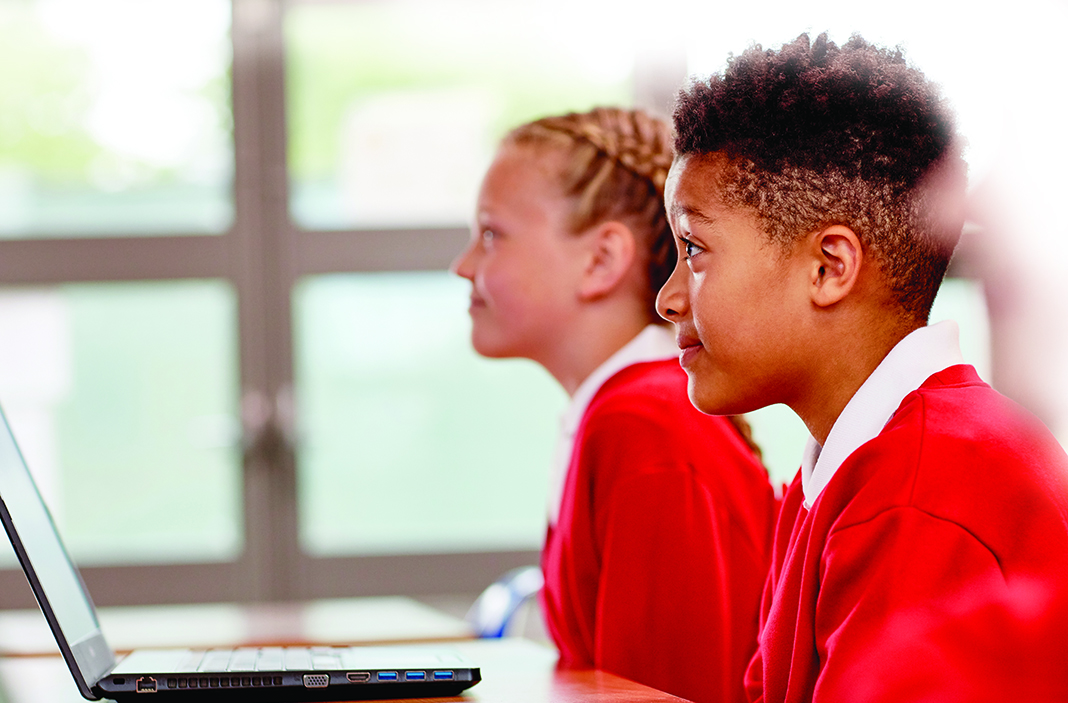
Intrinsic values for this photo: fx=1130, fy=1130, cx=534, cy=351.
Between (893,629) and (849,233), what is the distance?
29 centimetres

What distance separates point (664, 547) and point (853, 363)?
0.31m

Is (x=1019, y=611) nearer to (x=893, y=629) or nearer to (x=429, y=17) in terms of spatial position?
(x=893, y=629)

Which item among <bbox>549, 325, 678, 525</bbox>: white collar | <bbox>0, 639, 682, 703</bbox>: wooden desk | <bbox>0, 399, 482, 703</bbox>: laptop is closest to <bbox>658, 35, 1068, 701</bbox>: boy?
<bbox>0, 639, 682, 703</bbox>: wooden desk

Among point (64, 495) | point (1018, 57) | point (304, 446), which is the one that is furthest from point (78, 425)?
point (1018, 57)

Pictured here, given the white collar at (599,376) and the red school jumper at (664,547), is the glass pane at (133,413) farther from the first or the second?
the red school jumper at (664,547)

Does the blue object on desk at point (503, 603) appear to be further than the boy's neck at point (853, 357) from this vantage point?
Yes

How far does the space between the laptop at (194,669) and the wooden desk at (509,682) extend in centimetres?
3

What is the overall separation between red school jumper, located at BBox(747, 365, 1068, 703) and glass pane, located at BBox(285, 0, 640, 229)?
2.75m

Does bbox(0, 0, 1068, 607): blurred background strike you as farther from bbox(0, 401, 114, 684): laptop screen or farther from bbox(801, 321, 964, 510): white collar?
bbox(801, 321, 964, 510): white collar

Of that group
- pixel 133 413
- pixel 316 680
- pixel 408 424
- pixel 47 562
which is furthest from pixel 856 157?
pixel 133 413

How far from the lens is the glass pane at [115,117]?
10.9ft

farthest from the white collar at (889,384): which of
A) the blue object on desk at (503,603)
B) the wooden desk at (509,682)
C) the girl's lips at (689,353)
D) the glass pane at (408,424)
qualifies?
the glass pane at (408,424)

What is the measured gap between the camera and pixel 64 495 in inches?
129

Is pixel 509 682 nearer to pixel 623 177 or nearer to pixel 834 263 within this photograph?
pixel 834 263
